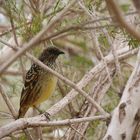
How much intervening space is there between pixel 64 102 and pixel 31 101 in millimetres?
1429

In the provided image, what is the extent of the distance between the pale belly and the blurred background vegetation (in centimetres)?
8

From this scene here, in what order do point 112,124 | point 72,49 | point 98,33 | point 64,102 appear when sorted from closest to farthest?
point 112,124 → point 64,102 → point 98,33 → point 72,49

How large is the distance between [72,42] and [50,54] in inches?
94.7

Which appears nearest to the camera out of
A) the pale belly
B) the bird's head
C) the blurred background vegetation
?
the blurred background vegetation

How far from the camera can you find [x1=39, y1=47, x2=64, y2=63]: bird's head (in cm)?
478

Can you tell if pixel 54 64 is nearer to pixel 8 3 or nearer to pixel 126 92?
pixel 8 3

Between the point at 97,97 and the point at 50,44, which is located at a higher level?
the point at 50,44

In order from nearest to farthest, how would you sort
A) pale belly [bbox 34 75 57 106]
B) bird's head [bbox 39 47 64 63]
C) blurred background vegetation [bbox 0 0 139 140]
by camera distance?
blurred background vegetation [bbox 0 0 139 140]
pale belly [bbox 34 75 57 106]
bird's head [bbox 39 47 64 63]

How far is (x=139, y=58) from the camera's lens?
2.78m

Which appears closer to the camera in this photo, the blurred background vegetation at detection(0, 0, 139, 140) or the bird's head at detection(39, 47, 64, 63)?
the blurred background vegetation at detection(0, 0, 139, 140)

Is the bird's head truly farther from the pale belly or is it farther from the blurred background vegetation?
the pale belly

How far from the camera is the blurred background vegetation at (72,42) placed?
3.42 meters

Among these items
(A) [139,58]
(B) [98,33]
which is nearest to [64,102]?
(B) [98,33]

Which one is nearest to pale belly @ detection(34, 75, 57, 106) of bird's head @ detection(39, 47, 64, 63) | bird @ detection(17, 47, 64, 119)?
Answer: bird @ detection(17, 47, 64, 119)
